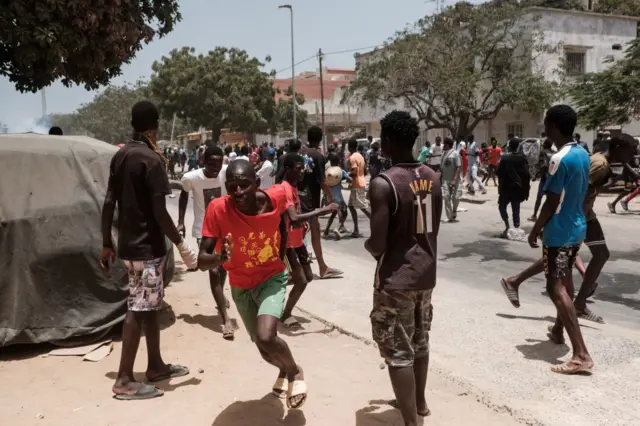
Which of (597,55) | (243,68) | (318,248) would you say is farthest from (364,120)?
(318,248)

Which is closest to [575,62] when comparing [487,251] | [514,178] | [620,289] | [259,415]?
[514,178]

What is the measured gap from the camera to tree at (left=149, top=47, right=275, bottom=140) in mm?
→ 35844

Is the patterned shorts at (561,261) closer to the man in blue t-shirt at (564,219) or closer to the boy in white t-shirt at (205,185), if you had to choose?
the man in blue t-shirt at (564,219)

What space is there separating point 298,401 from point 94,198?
286 centimetres

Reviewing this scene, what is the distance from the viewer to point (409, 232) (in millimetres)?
3125

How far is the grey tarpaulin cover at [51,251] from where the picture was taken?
475cm

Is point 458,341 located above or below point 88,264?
below

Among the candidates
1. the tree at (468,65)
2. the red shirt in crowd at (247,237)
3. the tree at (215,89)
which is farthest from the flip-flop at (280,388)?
the tree at (215,89)

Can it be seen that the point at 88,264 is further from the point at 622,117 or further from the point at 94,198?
the point at 622,117

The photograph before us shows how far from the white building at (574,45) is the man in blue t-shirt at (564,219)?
24.4 m

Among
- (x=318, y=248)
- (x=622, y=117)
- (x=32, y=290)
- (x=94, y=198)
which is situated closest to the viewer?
(x=32, y=290)

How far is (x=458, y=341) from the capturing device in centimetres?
498

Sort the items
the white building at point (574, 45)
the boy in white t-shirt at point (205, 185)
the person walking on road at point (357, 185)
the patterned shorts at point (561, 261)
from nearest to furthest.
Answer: the patterned shorts at point (561, 261), the boy in white t-shirt at point (205, 185), the person walking on road at point (357, 185), the white building at point (574, 45)

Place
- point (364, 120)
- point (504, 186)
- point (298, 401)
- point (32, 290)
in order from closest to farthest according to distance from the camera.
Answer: point (298, 401) < point (32, 290) < point (504, 186) < point (364, 120)
